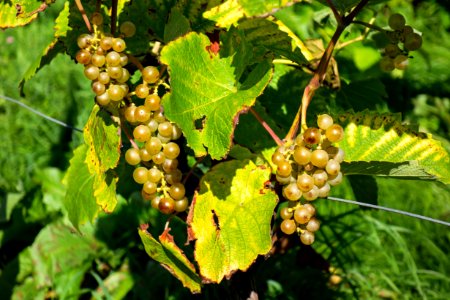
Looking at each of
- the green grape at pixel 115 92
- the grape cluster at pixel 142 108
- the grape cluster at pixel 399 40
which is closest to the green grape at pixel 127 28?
the grape cluster at pixel 142 108

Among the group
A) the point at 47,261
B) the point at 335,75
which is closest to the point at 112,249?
the point at 47,261

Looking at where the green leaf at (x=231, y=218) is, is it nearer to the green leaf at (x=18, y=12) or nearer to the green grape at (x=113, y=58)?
the green grape at (x=113, y=58)

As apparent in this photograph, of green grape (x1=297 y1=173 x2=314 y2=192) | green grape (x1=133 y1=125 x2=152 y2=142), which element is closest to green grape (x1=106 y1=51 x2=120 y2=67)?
green grape (x1=133 y1=125 x2=152 y2=142)

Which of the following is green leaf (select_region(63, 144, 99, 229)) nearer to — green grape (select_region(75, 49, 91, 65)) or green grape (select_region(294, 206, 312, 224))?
green grape (select_region(75, 49, 91, 65))

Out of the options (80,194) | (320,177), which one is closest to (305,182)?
(320,177)

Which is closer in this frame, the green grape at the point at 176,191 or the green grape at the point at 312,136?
the green grape at the point at 312,136

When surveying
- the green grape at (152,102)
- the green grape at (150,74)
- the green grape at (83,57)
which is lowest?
the green grape at (152,102)

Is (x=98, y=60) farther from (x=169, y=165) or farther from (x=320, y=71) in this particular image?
(x=320, y=71)

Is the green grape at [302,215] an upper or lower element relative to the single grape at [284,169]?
lower
